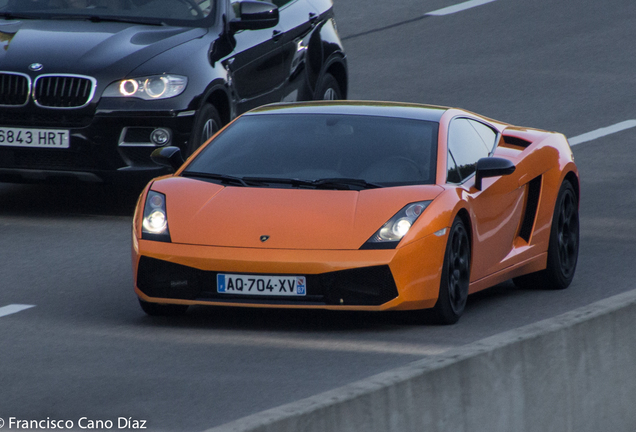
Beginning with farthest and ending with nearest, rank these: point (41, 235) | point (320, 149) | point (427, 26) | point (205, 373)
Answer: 1. point (427, 26)
2. point (41, 235)
3. point (320, 149)
4. point (205, 373)

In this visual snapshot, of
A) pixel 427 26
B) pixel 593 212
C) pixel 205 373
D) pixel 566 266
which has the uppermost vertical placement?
pixel 205 373

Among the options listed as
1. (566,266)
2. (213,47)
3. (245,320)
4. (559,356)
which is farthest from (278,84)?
(559,356)

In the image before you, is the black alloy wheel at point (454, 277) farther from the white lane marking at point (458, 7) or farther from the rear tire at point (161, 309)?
the white lane marking at point (458, 7)

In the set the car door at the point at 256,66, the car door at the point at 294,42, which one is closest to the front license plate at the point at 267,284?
the car door at the point at 256,66

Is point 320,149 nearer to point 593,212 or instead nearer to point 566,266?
point 566,266

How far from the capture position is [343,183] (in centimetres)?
809

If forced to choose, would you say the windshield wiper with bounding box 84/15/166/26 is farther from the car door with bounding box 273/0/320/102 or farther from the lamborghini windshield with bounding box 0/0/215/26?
the car door with bounding box 273/0/320/102

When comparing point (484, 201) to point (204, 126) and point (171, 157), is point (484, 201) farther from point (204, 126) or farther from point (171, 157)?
point (204, 126)

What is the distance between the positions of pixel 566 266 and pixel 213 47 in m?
3.69

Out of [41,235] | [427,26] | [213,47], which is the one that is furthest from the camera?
[427,26]

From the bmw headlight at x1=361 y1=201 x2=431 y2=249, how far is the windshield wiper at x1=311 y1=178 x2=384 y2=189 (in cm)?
36

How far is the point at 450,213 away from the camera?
25.9 feet

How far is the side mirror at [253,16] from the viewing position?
39.0 ft

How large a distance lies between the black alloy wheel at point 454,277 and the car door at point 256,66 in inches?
162
